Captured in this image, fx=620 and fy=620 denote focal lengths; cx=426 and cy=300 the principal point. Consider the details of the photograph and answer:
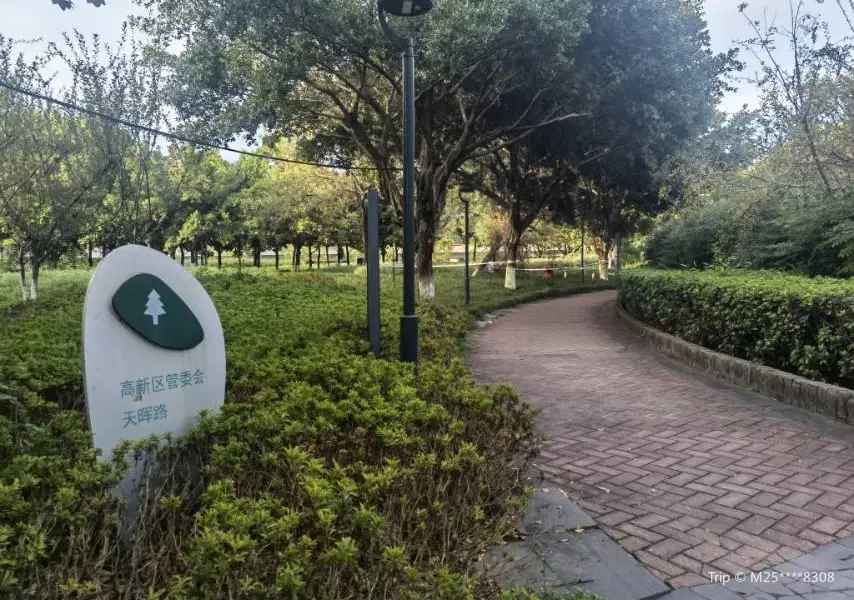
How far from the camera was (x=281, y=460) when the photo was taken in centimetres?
291

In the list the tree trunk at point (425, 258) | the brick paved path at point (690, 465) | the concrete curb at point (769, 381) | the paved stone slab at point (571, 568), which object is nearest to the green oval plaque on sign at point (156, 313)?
the paved stone slab at point (571, 568)

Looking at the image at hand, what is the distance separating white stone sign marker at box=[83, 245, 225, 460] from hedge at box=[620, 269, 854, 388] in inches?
215

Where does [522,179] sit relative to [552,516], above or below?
above

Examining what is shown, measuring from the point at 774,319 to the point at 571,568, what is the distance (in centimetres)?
483

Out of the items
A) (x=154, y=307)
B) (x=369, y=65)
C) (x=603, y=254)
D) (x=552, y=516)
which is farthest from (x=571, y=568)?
(x=603, y=254)

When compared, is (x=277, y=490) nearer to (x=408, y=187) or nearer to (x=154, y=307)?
(x=154, y=307)

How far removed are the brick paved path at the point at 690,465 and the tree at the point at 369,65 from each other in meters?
5.85

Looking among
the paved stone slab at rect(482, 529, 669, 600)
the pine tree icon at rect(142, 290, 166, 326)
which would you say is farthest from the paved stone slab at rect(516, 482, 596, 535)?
the pine tree icon at rect(142, 290, 166, 326)

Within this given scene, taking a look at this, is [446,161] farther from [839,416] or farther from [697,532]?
[697,532]

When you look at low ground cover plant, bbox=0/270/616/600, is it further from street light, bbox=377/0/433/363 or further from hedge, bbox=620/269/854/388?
hedge, bbox=620/269/854/388

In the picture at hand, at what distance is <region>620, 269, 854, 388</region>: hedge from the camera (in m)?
5.82

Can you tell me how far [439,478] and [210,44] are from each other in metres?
12.0

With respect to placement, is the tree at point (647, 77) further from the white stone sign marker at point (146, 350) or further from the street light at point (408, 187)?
the white stone sign marker at point (146, 350)

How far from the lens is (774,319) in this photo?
6.61 m
